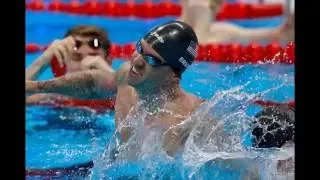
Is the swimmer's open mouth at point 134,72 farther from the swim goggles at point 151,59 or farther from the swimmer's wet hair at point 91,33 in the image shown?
the swimmer's wet hair at point 91,33

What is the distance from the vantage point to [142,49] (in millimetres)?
1973

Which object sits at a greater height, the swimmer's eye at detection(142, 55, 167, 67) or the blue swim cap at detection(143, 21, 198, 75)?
the blue swim cap at detection(143, 21, 198, 75)

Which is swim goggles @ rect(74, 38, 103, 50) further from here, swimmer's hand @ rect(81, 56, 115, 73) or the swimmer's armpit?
the swimmer's armpit

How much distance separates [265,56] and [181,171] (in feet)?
6.01

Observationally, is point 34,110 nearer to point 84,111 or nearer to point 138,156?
point 84,111

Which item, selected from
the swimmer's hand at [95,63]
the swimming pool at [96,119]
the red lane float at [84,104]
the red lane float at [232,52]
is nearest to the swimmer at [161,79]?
the swimming pool at [96,119]

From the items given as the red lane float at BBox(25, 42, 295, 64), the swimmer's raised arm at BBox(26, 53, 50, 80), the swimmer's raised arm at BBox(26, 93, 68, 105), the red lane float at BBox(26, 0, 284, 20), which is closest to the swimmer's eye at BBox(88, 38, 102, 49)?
the swimmer's raised arm at BBox(26, 53, 50, 80)

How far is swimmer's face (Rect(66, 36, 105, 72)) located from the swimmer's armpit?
33 cm

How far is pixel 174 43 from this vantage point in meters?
1.97

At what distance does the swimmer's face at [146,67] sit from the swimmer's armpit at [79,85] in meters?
0.36

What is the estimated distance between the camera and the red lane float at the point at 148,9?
5594 millimetres

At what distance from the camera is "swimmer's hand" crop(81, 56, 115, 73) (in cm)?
254

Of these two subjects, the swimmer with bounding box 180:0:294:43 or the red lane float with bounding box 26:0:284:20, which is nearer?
the swimmer with bounding box 180:0:294:43

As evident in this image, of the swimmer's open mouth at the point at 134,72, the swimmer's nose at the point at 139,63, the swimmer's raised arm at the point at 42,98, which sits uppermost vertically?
the swimmer's nose at the point at 139,63
